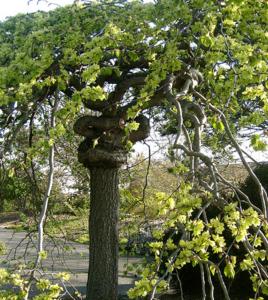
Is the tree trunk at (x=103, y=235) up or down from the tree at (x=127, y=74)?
down

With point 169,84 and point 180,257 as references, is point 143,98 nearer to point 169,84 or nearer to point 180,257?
point 169,84

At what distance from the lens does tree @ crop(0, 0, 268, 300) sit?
290 centimetres

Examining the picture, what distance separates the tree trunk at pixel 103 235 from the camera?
4.77 m

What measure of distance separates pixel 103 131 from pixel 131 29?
109 centimetres

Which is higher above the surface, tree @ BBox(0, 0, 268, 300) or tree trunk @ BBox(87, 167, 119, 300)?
tree @ BBox(0, 0, 268, 300)

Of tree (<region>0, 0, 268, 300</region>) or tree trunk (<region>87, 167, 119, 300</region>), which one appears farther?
tree trunk (<region>87, 167, 119, 300</region>)

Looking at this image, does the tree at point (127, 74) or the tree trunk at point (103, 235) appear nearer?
the tree at point (127, 74)

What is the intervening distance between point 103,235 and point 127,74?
5.16 feet

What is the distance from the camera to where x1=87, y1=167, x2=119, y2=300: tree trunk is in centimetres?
477

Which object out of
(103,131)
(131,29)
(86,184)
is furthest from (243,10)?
(86,184)

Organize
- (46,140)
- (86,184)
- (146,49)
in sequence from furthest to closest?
1. (86,184)
2. (146,49)
3. (46,140)

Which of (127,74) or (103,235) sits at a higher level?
(127,74)

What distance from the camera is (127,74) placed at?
15.4ft

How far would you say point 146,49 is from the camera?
155 inches
